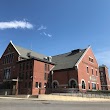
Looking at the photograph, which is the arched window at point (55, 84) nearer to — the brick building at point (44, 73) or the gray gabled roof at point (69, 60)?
the brick building at point (44, 73)

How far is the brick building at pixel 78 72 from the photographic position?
38094 mm

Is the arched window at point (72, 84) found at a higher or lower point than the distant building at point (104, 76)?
lower

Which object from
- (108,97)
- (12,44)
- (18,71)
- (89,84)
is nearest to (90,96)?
(108,97)

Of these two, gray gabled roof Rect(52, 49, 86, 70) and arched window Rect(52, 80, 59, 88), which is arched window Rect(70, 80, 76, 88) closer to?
gray gabled roof Rect(52, 49, 86, 70)

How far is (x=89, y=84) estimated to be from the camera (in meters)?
41.2

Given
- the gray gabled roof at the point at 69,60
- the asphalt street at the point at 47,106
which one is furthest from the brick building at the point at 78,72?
the asphalt street at the point at 47,106

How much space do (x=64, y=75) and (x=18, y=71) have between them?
1231cm

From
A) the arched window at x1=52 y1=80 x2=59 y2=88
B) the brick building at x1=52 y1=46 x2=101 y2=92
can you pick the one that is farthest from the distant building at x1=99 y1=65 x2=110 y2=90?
the arched window at x1=52 y1=80 x2=59 y2=88

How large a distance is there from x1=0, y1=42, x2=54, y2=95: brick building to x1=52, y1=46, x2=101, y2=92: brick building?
3.12 m

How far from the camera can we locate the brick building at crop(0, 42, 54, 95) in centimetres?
3862

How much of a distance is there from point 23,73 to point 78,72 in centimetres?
1414

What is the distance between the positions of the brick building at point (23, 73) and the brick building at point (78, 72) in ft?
10.2

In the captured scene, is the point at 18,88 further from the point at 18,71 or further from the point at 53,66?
the point at 53,66

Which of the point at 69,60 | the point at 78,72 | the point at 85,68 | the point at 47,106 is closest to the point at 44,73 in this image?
the point at 69,60
